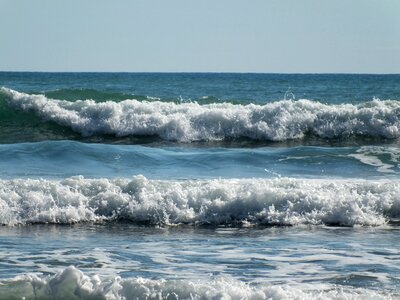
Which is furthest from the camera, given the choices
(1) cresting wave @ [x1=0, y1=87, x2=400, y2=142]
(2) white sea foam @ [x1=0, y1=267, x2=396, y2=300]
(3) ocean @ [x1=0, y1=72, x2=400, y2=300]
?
(1) cresting wave @ [x1=0, y1=87, x2=400, y2=142]

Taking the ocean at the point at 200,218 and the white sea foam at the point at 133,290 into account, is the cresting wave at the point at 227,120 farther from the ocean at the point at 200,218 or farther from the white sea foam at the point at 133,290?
the white sea foam at the point at 133,290

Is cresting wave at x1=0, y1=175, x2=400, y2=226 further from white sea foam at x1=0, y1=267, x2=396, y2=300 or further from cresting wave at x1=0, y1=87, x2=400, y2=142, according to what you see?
cresting wave at x1=0, y1=87, x2=400, y2=142

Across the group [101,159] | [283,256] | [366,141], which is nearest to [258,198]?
[283,256]

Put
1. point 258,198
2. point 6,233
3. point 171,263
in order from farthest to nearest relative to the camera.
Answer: point 258,198, point 6,233, point 171,263

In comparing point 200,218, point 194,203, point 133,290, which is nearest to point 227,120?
point 194,203

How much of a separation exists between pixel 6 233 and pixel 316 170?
6612 millimetres

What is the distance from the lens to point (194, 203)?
39.8 feet

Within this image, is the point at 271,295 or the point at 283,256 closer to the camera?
the point at 271,295

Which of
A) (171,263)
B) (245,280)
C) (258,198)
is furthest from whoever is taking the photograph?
(258,198)

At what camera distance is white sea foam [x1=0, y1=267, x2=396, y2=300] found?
7.07 m

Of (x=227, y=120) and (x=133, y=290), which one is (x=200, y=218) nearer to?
(x=133, y=290)

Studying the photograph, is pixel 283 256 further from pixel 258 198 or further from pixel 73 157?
pixel 73 157

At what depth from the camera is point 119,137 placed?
22578 mm

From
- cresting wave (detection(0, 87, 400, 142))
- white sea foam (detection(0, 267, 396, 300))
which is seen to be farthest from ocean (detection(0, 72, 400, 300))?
cresting wave (detection(0, 87, 400, 142))
